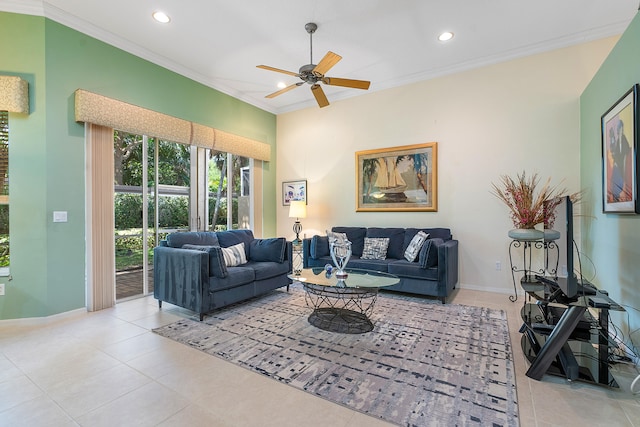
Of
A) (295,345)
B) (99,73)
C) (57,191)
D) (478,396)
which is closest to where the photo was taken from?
(478,396)

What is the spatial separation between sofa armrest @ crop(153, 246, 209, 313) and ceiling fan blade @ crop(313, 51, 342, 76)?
7.32 feet

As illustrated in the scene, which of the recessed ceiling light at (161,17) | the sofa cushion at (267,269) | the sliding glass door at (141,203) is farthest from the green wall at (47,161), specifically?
the sofa cushion at (267,269)

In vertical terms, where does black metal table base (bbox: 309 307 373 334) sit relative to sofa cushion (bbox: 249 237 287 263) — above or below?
below

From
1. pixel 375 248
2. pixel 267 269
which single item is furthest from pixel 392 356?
pixel 375 248

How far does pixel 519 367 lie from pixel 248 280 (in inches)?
106

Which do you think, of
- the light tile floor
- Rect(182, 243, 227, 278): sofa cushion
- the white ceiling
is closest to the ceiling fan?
the white ceiling

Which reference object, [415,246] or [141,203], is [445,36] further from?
[141,203]

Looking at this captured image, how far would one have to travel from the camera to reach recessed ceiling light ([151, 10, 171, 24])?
3.14m

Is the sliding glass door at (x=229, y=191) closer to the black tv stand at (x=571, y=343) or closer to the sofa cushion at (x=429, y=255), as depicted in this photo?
→ the sofa cushion at (x=429, y=255)

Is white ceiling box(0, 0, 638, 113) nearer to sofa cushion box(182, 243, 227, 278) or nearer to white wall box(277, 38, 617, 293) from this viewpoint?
white wall box(277, 38, 617, 293)

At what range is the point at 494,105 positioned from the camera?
4.05m

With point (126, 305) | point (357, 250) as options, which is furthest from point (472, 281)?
point (126, 305)

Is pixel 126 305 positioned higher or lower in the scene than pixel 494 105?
lower

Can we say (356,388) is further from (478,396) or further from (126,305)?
(126,305)
